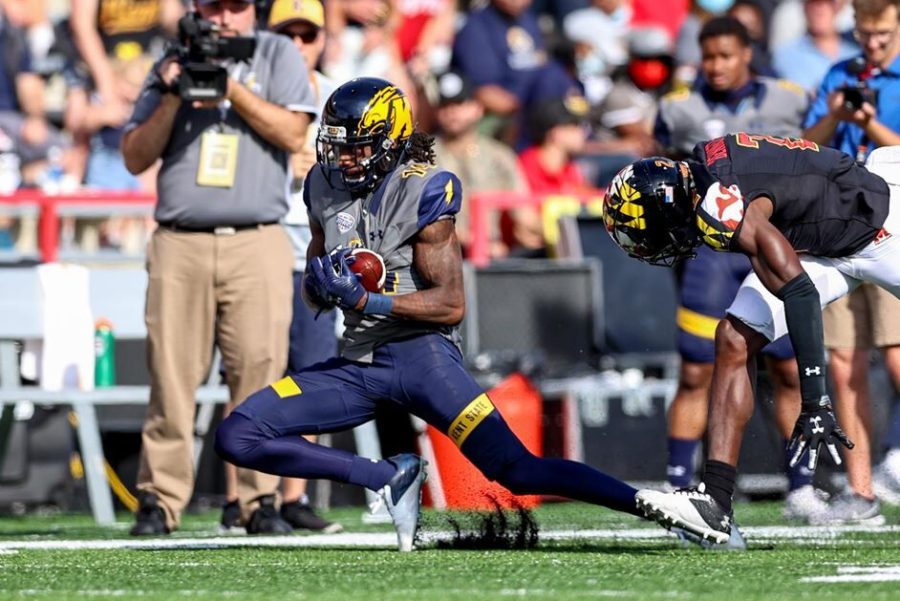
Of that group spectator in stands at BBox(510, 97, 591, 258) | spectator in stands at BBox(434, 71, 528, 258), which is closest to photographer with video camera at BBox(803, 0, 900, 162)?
spectator in stands at BBox(434, 71, 528, 258)

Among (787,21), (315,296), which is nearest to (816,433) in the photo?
(315,296)

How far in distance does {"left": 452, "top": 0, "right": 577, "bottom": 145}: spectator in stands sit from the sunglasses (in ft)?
13.3

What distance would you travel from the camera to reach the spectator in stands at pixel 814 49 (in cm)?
1254

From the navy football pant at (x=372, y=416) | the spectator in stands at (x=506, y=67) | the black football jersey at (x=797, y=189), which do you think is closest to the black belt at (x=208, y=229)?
the navy football pant at (x=372, y=416)

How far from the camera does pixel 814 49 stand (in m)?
12.7

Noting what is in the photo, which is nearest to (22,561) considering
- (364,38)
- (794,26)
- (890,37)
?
(890,37)

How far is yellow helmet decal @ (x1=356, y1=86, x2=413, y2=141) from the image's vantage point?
628 centimetres

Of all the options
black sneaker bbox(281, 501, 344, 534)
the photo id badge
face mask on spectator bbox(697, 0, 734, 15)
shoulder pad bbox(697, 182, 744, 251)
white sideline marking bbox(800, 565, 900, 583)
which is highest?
face mask on spectator bbox(697, 0, 734, 15)

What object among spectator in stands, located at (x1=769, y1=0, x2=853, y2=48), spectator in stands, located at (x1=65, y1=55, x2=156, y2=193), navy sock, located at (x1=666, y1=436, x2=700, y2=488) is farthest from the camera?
spectator in stands, located at (x1=769, y1=0, x2=853, y2=48)

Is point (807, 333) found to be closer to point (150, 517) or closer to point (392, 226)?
point (392, 226)

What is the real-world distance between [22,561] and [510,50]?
7526 mm

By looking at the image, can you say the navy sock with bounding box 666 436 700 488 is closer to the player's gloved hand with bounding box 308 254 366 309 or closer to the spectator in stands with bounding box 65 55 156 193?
the player's gloved hand with bounding box 308 254 366 309

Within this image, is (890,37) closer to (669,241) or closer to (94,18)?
(669,241)

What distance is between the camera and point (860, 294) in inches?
321
